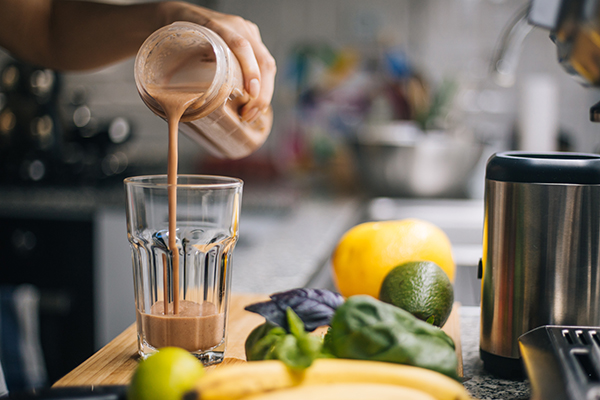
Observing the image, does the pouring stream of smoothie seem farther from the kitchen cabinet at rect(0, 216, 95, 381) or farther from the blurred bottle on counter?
the blurred bottle on counter

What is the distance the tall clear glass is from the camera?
0.57 metres

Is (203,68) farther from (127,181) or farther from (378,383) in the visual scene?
(378,383)

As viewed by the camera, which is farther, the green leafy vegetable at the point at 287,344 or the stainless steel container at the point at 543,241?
the stainless steel container at the point at 543,241

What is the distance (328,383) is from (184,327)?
0.71 feet

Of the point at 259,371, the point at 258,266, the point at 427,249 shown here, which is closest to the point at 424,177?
the point at 258,266

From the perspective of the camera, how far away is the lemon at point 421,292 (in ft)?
1.86

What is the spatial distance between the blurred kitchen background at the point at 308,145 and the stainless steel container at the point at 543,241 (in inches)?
20.4

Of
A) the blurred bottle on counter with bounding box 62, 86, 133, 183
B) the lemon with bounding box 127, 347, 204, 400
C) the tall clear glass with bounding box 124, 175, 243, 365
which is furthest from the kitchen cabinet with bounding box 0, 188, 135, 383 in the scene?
the lemon with bounding box 127, 347, 204, 400

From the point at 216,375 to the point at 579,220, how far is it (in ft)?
1.19

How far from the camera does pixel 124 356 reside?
61 cm

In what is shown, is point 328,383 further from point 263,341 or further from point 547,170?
point 547,170

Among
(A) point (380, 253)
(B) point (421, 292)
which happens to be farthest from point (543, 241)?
(A) point (380, 253)

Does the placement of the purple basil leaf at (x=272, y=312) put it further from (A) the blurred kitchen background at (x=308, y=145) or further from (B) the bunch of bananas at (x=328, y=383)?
(A) the blurred kitchen background at (x=308, y=145)

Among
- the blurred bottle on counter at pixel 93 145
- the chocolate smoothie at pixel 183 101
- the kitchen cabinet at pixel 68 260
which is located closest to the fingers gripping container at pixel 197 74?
the chocolate smoothie at pixel 183 101
